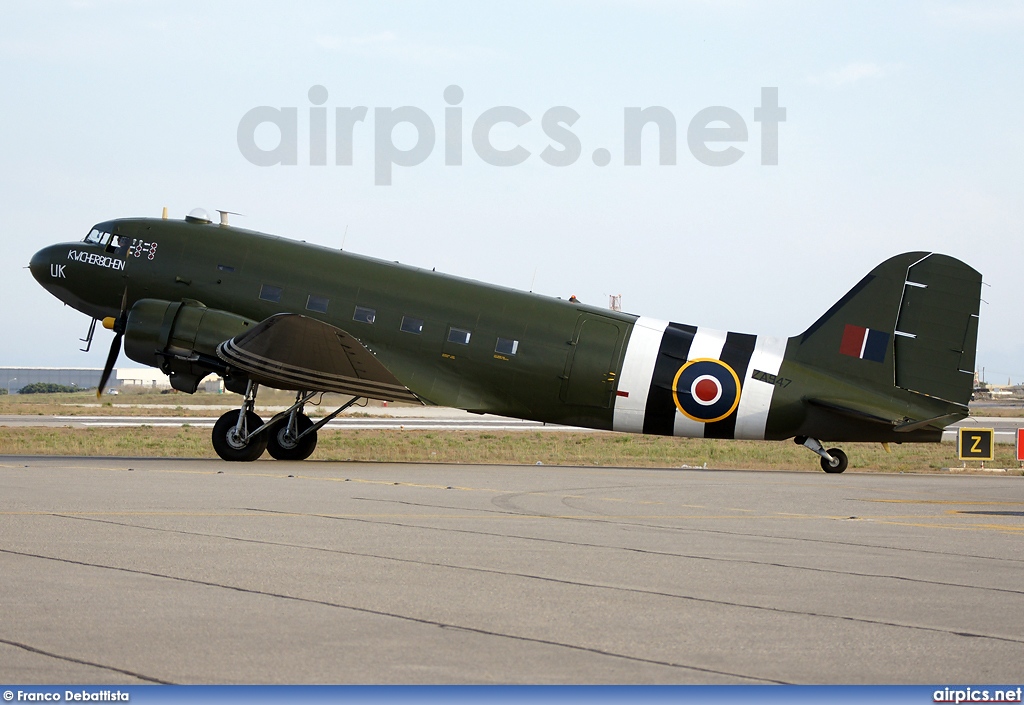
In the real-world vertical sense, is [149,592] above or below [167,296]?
below

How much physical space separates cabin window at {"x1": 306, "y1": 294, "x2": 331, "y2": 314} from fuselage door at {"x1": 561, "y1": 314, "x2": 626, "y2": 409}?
19.9 ft

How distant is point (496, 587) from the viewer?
1002 cm

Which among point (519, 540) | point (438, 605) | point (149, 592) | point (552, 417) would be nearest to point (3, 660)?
point (149, 592)

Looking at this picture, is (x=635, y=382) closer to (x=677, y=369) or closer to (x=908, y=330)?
(x=677, y=369)

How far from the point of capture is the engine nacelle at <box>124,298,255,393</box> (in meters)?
26.2

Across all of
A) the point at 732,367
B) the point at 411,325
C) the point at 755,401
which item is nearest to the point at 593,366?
the point at 732,367

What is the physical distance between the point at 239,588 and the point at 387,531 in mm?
4443

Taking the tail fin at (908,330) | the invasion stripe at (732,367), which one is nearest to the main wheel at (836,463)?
the tail fin at (908,330)

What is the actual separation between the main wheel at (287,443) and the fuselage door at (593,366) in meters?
6.92

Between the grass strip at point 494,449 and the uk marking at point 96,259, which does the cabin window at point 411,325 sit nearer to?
the grass strip at point 494,449

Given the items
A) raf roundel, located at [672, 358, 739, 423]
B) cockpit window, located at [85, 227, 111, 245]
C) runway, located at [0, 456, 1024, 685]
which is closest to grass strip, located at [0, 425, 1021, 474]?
cockpit window, located at [85, 227, 111, 245]

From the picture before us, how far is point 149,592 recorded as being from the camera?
9.31 meters

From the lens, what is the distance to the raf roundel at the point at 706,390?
84.2 ft

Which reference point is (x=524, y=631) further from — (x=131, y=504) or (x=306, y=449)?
(x=306, y=449)
